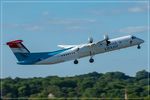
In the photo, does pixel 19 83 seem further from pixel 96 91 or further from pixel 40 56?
pixel 40 56

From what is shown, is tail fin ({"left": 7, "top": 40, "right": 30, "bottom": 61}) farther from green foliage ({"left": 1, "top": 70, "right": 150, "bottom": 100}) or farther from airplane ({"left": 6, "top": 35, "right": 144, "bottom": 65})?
green foliage ({"left": 1, "top": 70, "right": 150, "bottom": 100})

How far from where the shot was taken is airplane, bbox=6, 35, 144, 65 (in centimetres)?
10138

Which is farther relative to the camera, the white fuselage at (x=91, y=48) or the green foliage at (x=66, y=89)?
the green foliage at (x=66, y=89)

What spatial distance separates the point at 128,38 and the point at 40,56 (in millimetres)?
12178

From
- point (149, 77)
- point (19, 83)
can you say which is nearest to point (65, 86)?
point (19, 83)

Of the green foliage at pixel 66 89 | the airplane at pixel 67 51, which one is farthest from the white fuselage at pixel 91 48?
the green foliage at pixel 66 89

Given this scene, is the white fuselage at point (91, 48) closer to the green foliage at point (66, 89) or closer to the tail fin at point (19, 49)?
the tail fin at point (19, 49)

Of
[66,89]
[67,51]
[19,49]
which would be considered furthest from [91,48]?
[66,89]

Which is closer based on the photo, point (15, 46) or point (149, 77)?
point (15, 46)

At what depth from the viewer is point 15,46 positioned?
10319cm

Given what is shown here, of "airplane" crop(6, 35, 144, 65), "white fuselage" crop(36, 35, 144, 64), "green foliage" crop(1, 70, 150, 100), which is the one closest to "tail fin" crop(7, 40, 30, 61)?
"airplane" crop(6, 35, 144, 65)

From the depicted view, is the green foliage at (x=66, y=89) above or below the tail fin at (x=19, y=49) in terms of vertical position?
below

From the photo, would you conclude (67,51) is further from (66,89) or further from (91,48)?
(66,89)

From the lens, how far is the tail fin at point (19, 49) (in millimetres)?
101875
